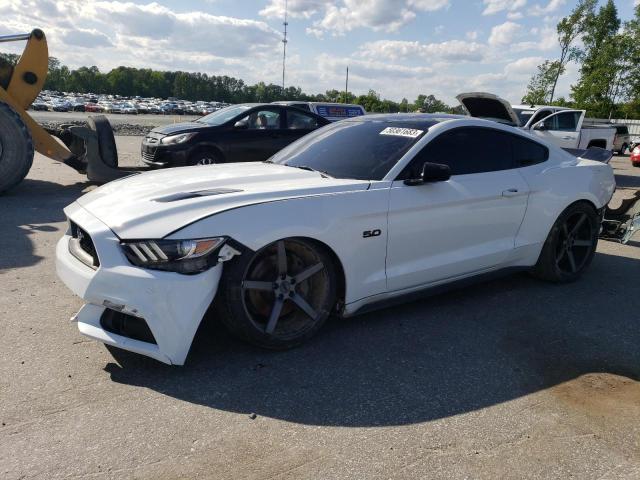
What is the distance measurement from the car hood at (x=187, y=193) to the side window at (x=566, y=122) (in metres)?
12.1

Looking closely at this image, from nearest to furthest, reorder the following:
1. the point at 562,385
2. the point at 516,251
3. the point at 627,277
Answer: the point at 562,385
the point at 516,251
the point at 627,277

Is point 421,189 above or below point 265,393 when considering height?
above

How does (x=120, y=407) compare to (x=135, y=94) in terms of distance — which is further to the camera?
(x=135, y=94)

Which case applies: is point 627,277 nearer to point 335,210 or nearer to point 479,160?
point 479,160

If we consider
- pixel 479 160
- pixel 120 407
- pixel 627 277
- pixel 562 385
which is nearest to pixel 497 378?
pixel 562 385

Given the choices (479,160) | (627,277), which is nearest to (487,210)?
(479,160)

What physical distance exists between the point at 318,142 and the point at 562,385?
2714 mm

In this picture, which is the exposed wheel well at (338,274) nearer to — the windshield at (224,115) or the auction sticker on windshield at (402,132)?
the auction sticker on windshield at (402,132)

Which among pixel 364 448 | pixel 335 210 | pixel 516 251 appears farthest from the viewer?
pixel 516 251

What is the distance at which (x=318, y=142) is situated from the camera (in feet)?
15.2

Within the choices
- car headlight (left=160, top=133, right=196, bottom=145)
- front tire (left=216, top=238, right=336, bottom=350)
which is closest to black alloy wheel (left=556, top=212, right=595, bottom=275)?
front tire (left=216, top=238, right=336, bottom=350)

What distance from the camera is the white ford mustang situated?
2971 millimetres

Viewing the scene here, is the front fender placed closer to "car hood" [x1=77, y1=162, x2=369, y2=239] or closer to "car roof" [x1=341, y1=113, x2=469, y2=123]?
"car hood" [x1=77, y1=162, x2=369, y2=239]

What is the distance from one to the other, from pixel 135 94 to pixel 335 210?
150 meters
